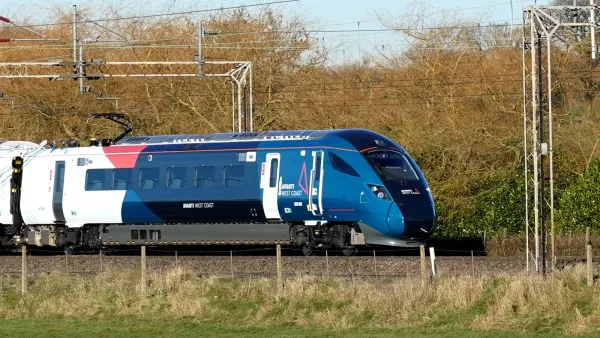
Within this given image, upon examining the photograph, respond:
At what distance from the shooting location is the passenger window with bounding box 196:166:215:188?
31359 millimetres

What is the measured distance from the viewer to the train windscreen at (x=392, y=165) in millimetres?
29484

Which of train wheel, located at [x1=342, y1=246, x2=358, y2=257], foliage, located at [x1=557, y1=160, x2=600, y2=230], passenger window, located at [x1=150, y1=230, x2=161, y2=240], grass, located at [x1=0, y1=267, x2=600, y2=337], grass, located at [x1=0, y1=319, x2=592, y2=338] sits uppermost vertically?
foliage, located at [x1=557, y1=160, x2=600, y2=230]

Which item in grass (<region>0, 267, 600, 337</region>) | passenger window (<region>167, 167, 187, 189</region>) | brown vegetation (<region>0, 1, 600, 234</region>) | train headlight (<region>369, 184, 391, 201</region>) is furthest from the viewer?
brown vegetation (<region>0, 1, 600, 234</region>)

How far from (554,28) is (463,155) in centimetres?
1533

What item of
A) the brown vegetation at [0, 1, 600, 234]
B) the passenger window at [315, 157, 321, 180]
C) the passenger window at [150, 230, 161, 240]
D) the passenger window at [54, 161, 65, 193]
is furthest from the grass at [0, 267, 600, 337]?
the brown vegetation at [0, 1, 600, 234]

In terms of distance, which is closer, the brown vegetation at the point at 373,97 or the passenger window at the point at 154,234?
the passenger window at the point at 154,234

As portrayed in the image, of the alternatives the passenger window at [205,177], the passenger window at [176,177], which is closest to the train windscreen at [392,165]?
the passenger window at [205,177]

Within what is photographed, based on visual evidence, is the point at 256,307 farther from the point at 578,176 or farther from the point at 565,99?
the point at 565,99

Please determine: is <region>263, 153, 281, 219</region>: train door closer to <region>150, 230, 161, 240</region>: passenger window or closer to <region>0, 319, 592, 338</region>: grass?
<region>150, 230, 161, 240</region>: passenger window

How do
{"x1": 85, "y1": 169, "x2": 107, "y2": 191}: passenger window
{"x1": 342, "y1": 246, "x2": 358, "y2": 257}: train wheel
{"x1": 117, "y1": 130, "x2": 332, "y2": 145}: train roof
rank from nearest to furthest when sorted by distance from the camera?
{"x1": 342, "y1": 246, "x2": 358, "y2": 257}: train wheel < {"x1": 117, "y1": 130, "x2": 332, "y2": 145}: train roof < {"x1": 85, "y1": 169, "x2": 107, "y2": 191}: passenger window

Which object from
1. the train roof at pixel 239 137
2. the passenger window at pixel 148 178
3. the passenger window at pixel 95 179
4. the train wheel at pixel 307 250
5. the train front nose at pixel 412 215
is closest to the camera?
the train front nose at pixel 412 215

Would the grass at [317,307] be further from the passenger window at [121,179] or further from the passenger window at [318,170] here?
the passenger window at [121,179]

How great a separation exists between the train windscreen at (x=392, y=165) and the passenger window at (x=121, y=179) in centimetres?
698

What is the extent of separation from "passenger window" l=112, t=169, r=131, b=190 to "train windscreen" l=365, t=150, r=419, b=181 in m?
6.98
